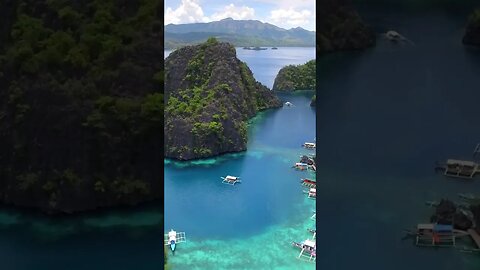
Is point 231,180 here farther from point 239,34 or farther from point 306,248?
point 239,34

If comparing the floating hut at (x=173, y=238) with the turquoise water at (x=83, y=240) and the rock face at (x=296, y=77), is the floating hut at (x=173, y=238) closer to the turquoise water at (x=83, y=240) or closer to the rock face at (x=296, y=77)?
the turquoise water at (x=83, y=240)

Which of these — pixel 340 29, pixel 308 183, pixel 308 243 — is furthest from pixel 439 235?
pixel 340 29

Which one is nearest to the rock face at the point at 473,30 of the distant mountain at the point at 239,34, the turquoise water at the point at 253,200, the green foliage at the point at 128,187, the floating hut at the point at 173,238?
the turquoise water at the point at 253,200

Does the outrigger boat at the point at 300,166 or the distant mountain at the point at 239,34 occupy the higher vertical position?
the distant mountain at the point at 239,34

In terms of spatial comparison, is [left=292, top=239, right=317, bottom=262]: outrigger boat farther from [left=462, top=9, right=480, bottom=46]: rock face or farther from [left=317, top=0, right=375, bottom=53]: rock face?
[left=462, top=9, right=480, bottom=46]: rock face

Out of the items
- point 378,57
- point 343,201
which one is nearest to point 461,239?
point 343,201

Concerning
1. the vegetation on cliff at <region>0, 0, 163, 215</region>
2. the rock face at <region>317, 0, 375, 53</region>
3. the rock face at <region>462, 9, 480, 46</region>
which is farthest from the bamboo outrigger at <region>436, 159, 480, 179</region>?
the vegetation on cliff at <region>0, 0, 163, 215</region>
